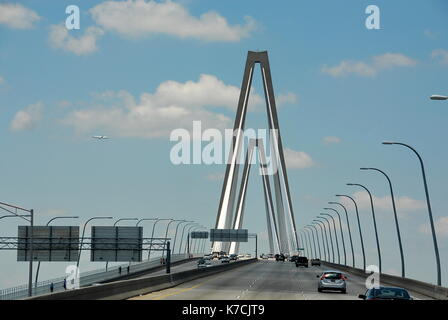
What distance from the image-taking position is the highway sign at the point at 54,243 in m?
80.6

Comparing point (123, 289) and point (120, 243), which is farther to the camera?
point (120, 243)

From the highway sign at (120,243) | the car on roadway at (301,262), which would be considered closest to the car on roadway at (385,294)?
Answer: the highway sign at (120,243)

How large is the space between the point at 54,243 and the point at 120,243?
7730 millimetres

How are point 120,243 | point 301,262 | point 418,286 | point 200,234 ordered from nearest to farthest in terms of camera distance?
point 418,286
point 120,243
point 301,262
point 200,234

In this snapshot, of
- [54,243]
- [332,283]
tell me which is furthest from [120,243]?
[332,283]

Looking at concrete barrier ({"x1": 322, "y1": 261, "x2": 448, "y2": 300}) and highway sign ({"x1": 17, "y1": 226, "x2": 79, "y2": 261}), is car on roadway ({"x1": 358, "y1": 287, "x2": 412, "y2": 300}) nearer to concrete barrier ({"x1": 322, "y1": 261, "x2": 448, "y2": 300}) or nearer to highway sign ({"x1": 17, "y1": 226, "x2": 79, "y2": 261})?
concrete barrier ({"x1": 322, "y1": 261, "x2": 448, "y2": 300})

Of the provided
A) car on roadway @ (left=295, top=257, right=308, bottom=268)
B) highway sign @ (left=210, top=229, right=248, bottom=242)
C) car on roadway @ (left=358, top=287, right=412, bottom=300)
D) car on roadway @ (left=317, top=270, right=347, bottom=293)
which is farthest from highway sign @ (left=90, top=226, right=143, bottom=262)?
highway sign @ (left=210, top=229, right=248, bottom=242)

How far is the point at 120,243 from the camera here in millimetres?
86562

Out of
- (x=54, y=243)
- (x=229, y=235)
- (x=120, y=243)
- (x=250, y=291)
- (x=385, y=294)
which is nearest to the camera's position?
(x=385, y=294)

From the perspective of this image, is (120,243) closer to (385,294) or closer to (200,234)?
(385,294)

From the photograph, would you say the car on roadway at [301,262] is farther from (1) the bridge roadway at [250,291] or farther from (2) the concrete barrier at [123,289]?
(2) the concrete barrier at [123,289]

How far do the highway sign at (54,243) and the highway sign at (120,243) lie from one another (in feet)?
17.6

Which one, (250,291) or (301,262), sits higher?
(250,291)

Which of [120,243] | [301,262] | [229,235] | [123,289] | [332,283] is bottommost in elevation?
[301,262]
